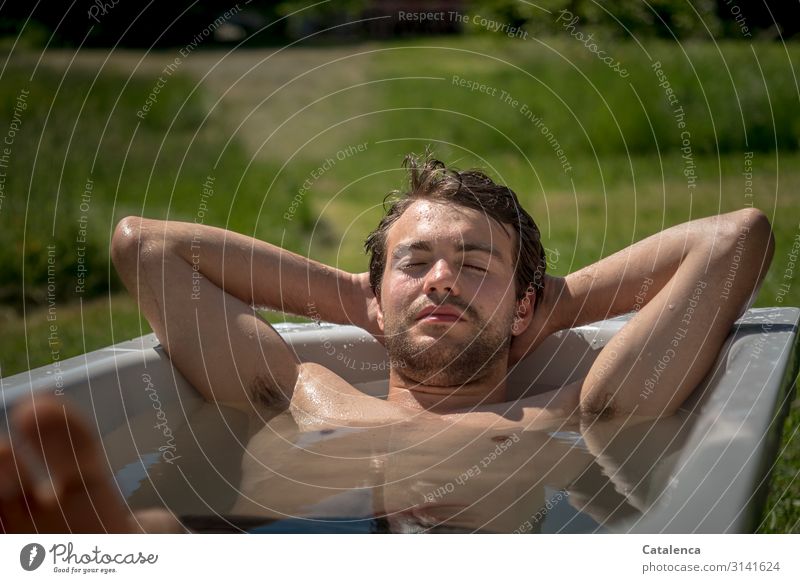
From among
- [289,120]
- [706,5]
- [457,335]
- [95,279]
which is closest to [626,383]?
[457,335]

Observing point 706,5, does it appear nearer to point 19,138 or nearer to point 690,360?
point 19,138

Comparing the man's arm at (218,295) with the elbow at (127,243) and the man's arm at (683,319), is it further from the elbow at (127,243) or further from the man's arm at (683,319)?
the man's arm at (683,319)

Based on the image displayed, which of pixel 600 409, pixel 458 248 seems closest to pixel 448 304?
pixel 458 248

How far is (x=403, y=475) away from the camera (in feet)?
5.98

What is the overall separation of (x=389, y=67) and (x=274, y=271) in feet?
21.5

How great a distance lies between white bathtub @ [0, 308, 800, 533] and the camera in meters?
1.38

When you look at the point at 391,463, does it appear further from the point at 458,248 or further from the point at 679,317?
the point at 679,317

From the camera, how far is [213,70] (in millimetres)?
7379

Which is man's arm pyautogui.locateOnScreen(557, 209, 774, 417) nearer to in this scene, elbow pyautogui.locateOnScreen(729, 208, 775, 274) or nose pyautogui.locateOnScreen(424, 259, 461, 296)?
elbow pyautogui.locateOnScreen(729, 208, 775, 274)

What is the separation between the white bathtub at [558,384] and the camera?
1.38 meters

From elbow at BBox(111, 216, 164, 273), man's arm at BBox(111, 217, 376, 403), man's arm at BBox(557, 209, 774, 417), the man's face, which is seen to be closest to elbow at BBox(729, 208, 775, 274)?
man's arm at BBox(557, 209, 774, 417)
